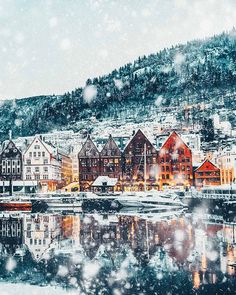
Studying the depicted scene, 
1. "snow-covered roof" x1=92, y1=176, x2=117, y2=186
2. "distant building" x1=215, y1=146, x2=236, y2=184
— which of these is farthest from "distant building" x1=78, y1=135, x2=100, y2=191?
"distant building" x1=215, y1=146, x2=236, y2=184

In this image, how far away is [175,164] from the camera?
31.8 m

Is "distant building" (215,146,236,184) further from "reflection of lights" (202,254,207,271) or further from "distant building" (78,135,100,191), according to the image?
"reflection of lights" (202,254,207,271)

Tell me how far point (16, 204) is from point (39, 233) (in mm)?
11695

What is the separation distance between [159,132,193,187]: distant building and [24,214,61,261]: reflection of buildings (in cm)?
1286

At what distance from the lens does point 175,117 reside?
223 feet

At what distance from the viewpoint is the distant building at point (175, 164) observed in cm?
3164

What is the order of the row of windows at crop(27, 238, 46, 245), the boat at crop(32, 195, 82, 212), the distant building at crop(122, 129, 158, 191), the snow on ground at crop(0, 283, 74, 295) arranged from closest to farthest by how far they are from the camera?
the snow on ground at crop(0, 283, 74, 295), the row of windows at crop(27, 238, 46, 245), the boat at crop(32, 195, 82, 212), the distant building at crop(122, 129, 158, 191)

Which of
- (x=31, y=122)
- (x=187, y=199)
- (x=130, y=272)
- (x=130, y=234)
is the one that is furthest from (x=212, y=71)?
(x=130, y=272)

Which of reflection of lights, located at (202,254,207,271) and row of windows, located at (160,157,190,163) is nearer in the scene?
reflection of lights, located at (202,254,207,271)

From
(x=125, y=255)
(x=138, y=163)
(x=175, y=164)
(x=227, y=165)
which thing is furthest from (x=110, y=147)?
(x=125, y=255)

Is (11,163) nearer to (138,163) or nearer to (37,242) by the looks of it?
(138,163)

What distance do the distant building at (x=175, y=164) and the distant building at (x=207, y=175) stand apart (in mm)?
672

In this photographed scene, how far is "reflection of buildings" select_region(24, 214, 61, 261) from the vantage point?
40.6ft

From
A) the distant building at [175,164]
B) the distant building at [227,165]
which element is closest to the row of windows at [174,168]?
the distant building at [175,164]
